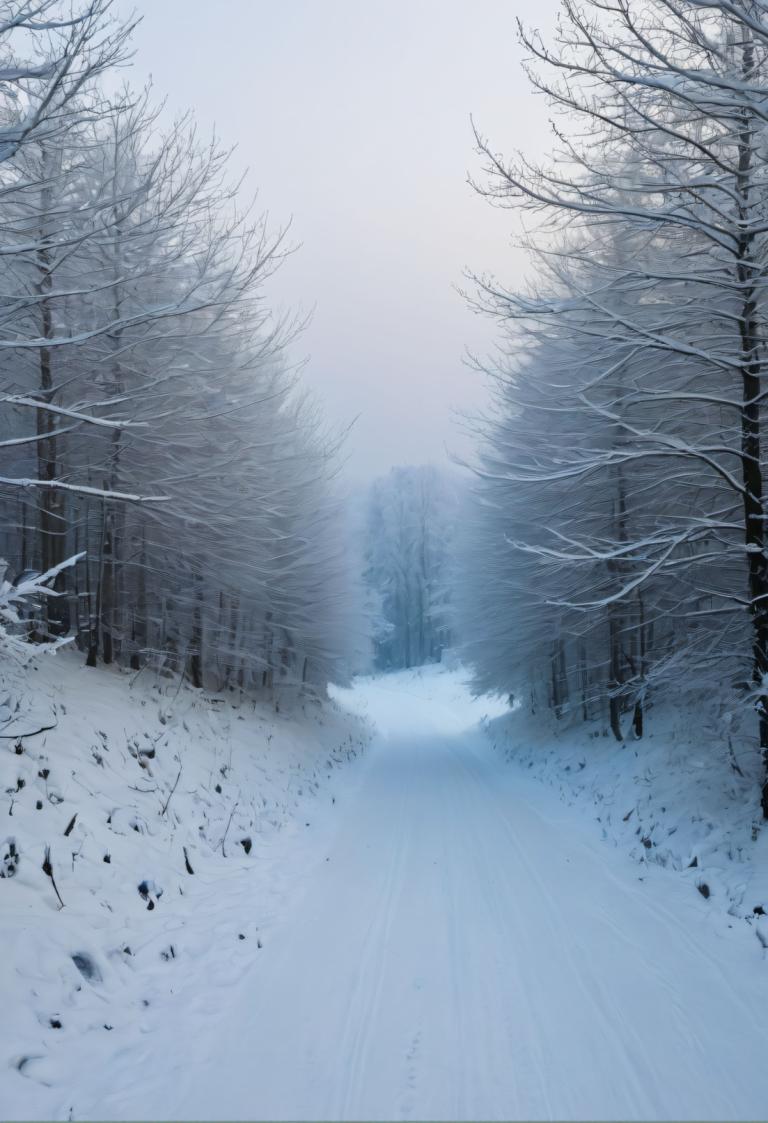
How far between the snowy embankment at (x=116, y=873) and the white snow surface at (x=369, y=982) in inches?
0.9

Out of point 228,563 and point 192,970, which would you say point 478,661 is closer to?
point 228,563

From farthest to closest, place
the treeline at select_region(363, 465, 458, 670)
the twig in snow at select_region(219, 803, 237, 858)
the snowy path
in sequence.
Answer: the treeline at select_region(363, 465, 458, 670), the twig in snow at select_region(219, 803, 237, 858), the snowy path

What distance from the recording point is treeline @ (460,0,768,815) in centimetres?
557

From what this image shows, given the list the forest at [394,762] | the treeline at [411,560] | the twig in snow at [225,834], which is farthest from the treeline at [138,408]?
the treeline at [411,560]

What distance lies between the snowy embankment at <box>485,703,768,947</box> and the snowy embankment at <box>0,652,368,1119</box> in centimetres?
422

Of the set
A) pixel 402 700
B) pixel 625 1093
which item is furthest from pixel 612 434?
pixel 402 700

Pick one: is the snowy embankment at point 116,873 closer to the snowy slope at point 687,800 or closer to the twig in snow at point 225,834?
the twig in snow at point 225,834

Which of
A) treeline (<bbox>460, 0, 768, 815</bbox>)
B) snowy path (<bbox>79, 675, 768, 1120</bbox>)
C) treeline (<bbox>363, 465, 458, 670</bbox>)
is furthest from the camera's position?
treeline (<bbox>363, 465, 458, 670</bbox>)

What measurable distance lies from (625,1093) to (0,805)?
5.24m

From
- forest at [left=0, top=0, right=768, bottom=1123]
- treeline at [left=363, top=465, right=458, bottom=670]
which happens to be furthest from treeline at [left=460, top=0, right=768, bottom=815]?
treeline at [left=363, top=465, right=458, bottom=670]

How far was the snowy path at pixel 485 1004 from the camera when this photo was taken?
3398 millimetres

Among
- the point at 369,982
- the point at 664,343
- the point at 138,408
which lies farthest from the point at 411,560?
the point at 369,982

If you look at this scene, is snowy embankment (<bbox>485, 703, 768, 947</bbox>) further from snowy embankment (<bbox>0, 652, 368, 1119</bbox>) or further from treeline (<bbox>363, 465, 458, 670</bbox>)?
treeline (<bbox>363, 465, 458, 670</bbox>)

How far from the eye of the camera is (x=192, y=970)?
15.7ft
